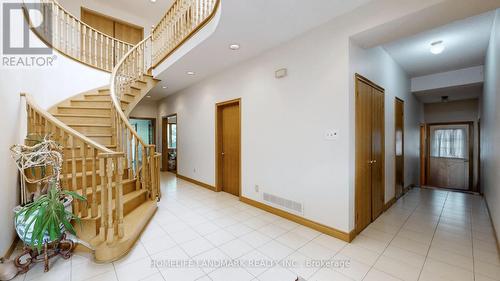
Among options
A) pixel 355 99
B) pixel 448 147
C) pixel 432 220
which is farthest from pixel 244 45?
pixel 448 147

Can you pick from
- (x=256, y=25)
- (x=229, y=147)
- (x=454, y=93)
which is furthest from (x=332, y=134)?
(x=454, y=93)

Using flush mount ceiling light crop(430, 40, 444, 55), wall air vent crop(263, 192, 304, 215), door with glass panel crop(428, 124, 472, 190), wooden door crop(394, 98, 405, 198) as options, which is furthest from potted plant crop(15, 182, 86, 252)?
door with glass panel crop(428, 124, 472, 190)

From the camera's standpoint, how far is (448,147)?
6.43m

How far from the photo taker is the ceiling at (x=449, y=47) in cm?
290

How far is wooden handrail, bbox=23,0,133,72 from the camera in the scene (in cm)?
376

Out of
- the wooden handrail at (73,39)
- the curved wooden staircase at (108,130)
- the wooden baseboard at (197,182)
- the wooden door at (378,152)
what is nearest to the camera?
the curved wooden staircase at (108,130)

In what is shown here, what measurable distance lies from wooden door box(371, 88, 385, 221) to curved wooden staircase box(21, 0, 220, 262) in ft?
9.39

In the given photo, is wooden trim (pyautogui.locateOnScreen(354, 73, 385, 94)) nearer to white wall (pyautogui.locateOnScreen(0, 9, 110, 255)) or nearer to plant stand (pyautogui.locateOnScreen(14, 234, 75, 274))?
plant stand (pyautogui.locateOnScreen(14, 234, 75, 274))

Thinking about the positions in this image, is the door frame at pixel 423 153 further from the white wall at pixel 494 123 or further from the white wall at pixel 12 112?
the white wall at pixel 12 112

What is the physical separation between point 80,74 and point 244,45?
3854mm

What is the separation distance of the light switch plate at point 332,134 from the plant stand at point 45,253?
127 inches

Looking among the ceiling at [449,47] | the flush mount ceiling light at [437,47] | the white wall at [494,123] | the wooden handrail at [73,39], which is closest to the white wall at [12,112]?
the wooden handrail at [73,39]

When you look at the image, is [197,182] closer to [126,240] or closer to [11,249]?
[126,240]

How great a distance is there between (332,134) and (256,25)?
5.73 ft
